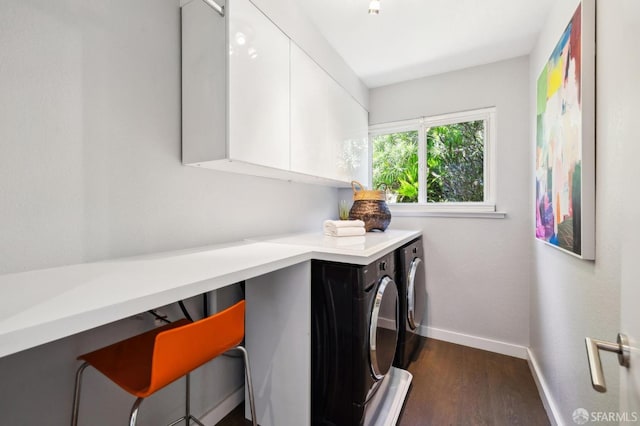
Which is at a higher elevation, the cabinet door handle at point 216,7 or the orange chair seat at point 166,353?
the cabinet door handle at point 216,7

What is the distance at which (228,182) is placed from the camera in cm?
157

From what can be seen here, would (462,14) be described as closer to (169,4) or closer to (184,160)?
(169,4)

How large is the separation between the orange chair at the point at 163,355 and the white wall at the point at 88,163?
16 cm

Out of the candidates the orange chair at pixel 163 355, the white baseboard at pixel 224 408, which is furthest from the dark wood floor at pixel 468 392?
the orange chair at pixel 163 355

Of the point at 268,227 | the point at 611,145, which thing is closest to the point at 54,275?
the point at 268,227

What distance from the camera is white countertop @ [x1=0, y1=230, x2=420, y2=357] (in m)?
0.53

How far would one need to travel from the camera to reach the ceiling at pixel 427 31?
1680mm

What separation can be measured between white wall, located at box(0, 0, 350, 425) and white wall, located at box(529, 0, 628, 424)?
4.88ft

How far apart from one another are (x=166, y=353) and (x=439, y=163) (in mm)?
2509

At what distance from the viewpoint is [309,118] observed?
1.81 m

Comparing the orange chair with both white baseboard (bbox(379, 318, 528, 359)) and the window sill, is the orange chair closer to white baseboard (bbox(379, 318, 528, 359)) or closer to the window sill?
the window sill

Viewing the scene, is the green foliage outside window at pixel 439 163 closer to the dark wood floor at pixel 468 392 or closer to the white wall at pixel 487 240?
the white wall at pixel 487 240

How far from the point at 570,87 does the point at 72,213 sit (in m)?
2.02

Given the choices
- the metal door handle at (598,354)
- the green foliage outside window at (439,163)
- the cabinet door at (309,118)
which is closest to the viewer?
the metal door handle at (598,354)
